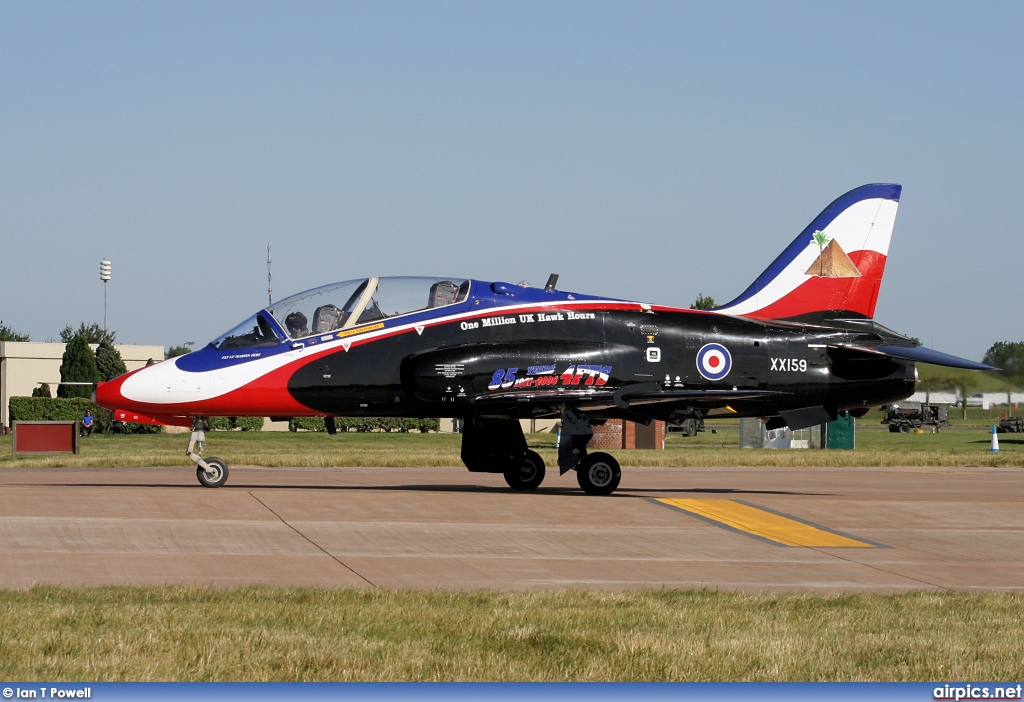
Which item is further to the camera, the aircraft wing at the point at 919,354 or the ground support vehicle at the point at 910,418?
the ground support vehicle at the point at 910,418

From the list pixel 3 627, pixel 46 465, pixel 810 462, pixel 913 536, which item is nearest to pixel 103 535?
pixel 3 627

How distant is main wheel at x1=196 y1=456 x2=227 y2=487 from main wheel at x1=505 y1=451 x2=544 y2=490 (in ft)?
15.5

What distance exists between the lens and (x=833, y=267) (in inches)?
869

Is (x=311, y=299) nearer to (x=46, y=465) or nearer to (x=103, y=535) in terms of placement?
(x=103, y=535)

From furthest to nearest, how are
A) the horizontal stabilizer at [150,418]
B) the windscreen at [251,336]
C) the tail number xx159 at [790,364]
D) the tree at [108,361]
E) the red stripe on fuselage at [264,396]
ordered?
the tree at [108,361] < the tail number xx159 at [790,364] < the windscreen at [251,336] < the horizontal stabilizer at [150,418] < the red stripe on fuselage at [264,396]

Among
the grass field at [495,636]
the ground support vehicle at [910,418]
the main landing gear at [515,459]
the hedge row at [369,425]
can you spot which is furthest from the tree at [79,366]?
the grass field at [495,636]

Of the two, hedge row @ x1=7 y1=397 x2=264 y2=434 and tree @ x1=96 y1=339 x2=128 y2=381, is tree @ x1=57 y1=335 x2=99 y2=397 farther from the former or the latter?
hedge row @ x1=7 y1=397 x2=264 y2=434

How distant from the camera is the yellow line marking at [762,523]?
1454 cm

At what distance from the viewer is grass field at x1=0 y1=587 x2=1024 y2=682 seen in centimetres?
720

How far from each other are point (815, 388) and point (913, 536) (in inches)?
212

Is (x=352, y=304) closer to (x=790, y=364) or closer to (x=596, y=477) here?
(x=596, y=477)

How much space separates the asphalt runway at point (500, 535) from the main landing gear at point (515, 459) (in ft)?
1.49
